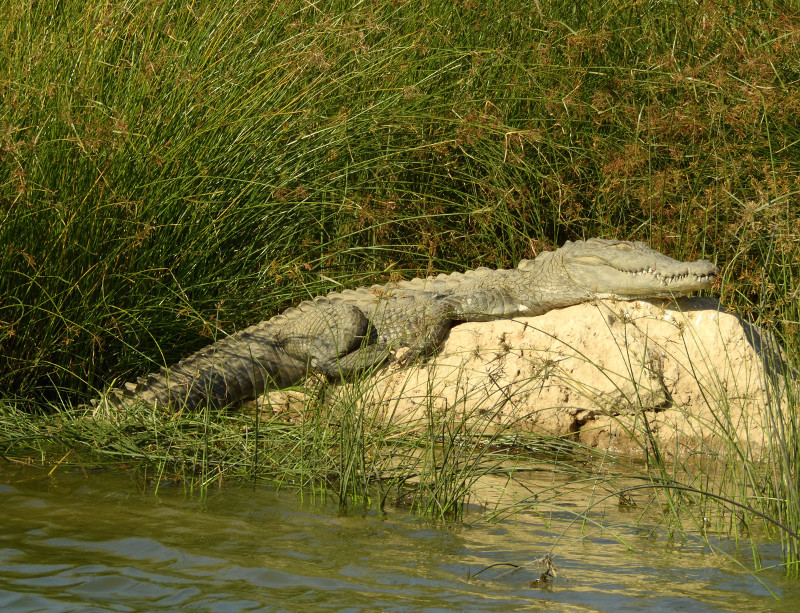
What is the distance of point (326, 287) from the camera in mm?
5742

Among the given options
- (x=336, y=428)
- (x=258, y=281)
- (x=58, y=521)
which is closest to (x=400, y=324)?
(x=258, y=281)

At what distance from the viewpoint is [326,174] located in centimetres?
564

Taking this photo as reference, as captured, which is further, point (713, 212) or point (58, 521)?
point (713, 212)

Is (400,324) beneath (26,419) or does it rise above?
above

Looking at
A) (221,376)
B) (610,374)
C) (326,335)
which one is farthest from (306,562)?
(326,335)

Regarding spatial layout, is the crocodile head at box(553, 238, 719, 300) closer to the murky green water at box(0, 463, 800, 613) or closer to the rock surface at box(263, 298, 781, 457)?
the rock surface at box(263, 298, 781, 457)

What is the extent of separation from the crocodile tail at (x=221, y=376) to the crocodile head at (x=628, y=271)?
174cm

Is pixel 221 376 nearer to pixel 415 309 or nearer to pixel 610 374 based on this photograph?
pixel 415 309

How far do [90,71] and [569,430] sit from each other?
10.2 ft

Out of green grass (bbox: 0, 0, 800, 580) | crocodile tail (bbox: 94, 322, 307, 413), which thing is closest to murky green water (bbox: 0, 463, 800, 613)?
green grass (bbox: 0, 0, 800, 580)

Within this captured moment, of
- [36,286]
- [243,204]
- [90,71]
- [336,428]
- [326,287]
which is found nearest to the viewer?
[336,428]

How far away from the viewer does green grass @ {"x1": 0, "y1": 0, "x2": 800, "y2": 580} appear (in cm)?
423

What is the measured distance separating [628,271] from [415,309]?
49.3 inches

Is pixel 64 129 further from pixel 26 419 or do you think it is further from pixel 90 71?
pixel 26 419
